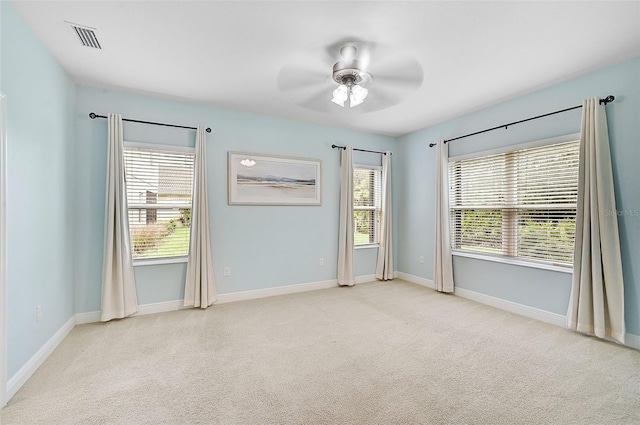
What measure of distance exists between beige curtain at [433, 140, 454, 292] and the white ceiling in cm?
115

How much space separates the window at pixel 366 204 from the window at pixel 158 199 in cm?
265

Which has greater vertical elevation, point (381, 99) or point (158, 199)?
point (381, 99)

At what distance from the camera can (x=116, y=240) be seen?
→ 317cm

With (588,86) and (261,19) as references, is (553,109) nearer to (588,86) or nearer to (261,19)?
(588,86)

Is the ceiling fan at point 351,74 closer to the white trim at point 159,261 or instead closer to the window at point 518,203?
the window at point 518,203

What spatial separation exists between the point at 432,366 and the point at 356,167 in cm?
335

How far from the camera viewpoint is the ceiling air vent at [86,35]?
2.17m

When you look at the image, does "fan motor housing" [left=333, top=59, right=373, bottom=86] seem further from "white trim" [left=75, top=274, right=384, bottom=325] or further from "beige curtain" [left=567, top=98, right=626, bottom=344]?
"white trim" [left=75, top=274, right=384, bottom=325]

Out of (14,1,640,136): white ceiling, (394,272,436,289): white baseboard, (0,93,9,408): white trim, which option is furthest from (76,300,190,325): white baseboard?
(394,272,436,289): white baseboard

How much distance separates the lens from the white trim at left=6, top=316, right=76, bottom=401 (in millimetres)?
1922

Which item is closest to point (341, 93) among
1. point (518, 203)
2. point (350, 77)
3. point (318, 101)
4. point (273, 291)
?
point (350, 77)

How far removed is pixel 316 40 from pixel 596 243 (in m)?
3.15

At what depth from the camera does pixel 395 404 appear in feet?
6.02

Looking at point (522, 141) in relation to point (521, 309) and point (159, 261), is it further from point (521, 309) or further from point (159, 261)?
point (159, 261)
